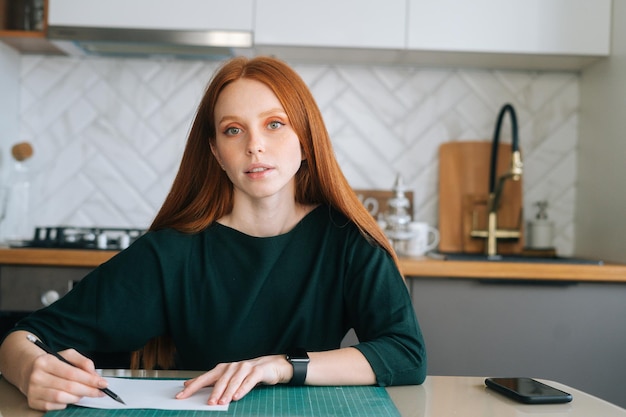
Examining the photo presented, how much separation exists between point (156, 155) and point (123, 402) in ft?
6.32

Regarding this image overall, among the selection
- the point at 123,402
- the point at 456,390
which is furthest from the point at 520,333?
the point at 123,402

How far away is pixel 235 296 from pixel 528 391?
59 centimetres

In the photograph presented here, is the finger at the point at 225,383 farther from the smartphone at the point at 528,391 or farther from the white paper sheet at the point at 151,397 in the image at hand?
the smartphone at the point at 528,391

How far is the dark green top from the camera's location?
1284 mm

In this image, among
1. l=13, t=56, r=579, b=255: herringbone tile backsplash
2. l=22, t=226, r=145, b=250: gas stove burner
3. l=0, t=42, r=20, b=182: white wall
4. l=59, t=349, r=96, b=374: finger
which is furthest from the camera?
l=13, t=56, r=579, b=255: herringbone tile backsplash

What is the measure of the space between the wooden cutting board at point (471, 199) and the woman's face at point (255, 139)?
57.0 inches

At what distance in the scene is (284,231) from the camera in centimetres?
145

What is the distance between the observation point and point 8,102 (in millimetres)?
2656

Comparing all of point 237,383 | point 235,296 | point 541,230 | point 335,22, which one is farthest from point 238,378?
point 541,230

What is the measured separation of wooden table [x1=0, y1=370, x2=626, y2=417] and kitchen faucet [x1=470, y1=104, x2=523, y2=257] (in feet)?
4.93

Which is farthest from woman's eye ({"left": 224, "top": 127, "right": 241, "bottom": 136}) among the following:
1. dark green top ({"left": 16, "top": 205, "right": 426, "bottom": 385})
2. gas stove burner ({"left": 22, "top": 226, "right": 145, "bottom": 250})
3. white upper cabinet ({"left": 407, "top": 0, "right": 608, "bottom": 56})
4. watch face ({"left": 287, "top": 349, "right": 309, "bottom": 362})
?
white upper cabinet ({"left": 407, "top": 0, "right": 608, "bottom": 56})

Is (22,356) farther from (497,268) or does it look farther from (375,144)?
(375,144)

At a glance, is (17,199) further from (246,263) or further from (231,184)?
(246,263)

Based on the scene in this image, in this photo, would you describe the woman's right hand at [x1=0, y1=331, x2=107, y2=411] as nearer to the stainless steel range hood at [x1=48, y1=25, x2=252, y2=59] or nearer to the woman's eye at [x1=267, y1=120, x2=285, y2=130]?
the woman's eye at [x1=267, y1=120, x2=285, y2=130]
